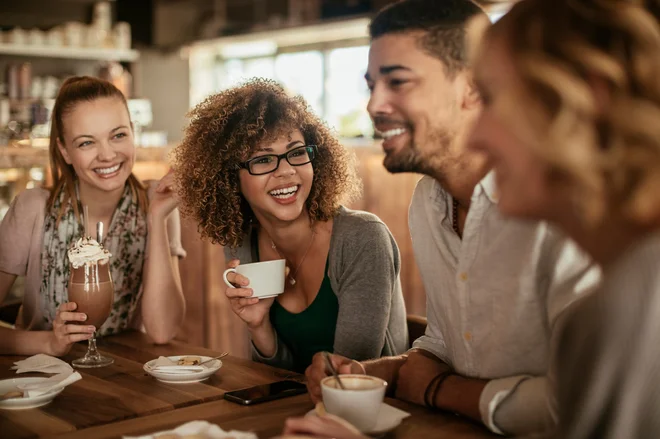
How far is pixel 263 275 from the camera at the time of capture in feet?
5.95

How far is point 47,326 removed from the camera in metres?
2.40

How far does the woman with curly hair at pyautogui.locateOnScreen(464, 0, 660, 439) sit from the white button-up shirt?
0.39 m

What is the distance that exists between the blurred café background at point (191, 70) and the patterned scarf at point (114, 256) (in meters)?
1.21

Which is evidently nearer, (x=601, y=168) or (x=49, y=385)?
(x=601, y=168)

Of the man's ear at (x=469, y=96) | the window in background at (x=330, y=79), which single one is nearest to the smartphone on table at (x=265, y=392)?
the man's ear at (x=469, y=96)

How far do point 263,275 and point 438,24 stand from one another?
70cm

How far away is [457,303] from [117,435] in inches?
28.5

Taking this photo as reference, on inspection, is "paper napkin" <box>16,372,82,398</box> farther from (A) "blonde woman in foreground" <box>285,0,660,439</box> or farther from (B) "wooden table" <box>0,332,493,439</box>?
(A) "blonde woman in foreground" <box>285,0,660,439</box>

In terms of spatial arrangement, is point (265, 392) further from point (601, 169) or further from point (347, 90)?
point (347, 90)

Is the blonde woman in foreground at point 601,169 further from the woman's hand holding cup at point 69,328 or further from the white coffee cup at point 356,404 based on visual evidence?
the woman's hand holding cup at point 69,328

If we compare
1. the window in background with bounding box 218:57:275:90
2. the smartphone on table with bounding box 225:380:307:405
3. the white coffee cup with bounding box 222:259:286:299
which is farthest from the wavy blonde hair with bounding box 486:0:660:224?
the window in background with bounding box 218:57:275:90

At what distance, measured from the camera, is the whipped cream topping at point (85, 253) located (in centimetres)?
192

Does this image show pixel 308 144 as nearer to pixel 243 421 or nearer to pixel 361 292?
pixel 361 292

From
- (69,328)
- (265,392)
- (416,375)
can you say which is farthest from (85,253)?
(416,375)
